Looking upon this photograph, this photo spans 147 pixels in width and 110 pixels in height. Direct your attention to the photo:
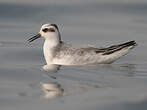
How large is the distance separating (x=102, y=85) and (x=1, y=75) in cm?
254

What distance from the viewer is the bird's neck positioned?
54.0 feet

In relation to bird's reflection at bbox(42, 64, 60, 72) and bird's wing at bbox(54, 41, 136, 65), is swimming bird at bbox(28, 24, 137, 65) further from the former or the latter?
bird's reflection at bbox(42, 64, 60, 72)

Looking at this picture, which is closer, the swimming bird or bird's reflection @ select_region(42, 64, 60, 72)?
bird's reflection @ select_region(42, 64, 60, 72)

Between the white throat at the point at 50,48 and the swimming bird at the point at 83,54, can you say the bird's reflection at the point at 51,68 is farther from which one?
the white throat at the point at 50,48

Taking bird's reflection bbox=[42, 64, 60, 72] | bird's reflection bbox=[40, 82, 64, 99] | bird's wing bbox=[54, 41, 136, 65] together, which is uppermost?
bird's wing bbox=[54, 41, 136, 65]

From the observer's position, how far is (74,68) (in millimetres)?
15492

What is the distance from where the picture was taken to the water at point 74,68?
11.9m

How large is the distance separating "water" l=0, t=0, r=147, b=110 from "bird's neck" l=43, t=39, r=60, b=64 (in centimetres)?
26

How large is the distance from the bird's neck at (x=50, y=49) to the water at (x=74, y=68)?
0.86 ft

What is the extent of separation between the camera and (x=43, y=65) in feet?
53.0

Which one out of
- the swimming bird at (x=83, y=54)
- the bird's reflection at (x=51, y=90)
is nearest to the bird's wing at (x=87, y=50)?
the swimming bird at (x=83, y=54)

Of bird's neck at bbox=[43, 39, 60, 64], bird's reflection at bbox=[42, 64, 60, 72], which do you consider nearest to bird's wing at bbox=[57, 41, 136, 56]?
bird's neck at bbox=[43, 39, 60, 64]

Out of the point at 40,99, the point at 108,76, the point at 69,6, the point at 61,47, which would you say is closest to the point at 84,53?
the point at 61,47

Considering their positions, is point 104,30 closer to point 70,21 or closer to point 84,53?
point 70,21
